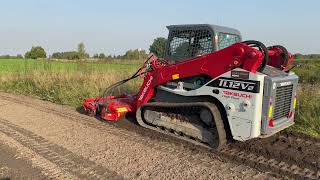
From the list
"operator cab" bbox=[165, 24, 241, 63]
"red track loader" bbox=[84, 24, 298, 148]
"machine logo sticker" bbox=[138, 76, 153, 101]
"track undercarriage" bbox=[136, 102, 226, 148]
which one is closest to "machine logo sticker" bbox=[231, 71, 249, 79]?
"red track loader" bbox=[84, 24, 298, 148]

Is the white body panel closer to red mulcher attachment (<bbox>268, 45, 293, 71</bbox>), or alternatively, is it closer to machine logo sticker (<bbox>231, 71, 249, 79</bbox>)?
machine logo sticker (<bbox>231, 71, 249, 79</bbox>)

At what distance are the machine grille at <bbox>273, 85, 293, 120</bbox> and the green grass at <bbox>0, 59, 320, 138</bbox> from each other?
3.87 feet

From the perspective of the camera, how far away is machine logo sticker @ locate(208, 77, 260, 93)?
520cm

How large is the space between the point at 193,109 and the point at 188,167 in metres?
1.39

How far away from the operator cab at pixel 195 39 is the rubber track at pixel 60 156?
2.68 m

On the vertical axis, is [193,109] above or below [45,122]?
above

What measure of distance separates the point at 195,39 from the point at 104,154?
265 cm

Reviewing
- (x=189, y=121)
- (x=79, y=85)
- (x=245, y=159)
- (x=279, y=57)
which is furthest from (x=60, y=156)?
(x=79, y=85)

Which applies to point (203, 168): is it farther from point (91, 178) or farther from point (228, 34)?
point (228, 34)

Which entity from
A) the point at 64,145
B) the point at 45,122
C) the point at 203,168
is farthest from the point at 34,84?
the point at 203,168

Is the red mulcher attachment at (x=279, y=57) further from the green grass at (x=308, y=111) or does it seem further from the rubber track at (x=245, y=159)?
the rubber track at (x=245, y=159)

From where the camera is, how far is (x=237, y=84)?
5371 millimetres

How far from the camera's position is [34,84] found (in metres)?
14.5

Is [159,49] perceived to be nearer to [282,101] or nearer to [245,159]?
[282,101]
